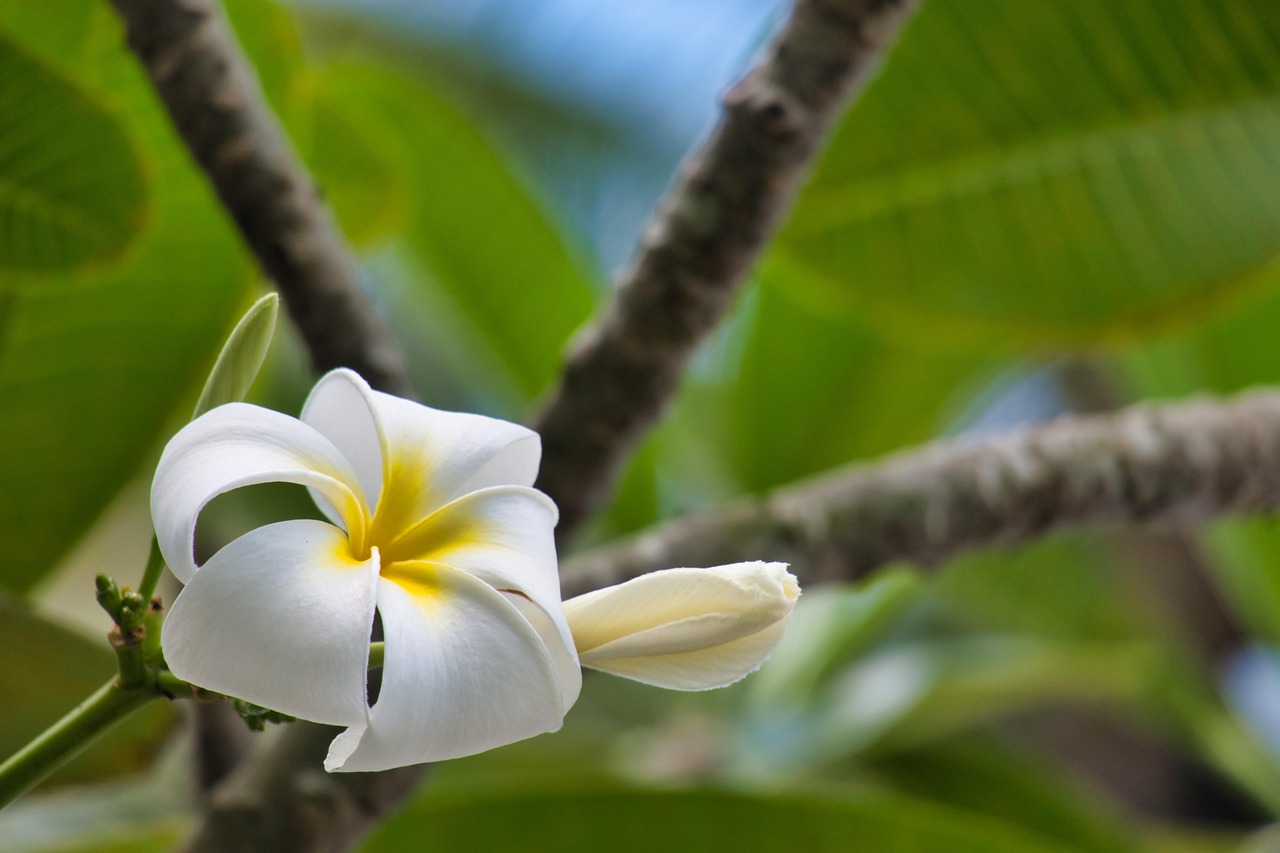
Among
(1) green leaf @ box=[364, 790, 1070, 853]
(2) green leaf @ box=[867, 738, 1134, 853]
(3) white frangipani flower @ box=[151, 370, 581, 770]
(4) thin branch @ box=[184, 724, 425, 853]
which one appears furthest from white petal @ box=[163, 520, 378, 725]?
(2) green leaf @ box=[867, 738, 1134, 853]

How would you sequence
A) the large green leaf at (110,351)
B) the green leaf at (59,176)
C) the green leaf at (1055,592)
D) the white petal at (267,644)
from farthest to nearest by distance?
the green leaf at (1055,592)
the large green leaf at (110,351)
the green leaf at (59,176)
the white petal at (267,644)

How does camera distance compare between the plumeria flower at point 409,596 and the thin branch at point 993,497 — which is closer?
the plumeria flower at point 409,596

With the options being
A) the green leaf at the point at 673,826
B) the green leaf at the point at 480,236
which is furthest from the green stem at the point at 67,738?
the green leaf at the point at 480,236

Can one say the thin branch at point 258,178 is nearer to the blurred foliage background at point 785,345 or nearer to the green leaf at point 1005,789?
the blurred foliage background at point 785,345

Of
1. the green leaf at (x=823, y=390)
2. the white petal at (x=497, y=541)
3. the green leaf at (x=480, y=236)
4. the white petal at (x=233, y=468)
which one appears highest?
the green leaf at (x=480, y=236)

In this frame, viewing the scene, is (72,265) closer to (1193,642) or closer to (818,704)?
(818,704)

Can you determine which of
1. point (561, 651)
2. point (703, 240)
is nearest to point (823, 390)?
point (703, 240)

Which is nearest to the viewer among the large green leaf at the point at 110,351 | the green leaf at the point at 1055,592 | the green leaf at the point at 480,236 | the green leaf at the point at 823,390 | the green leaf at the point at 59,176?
the green leaf at the point at 59,176
